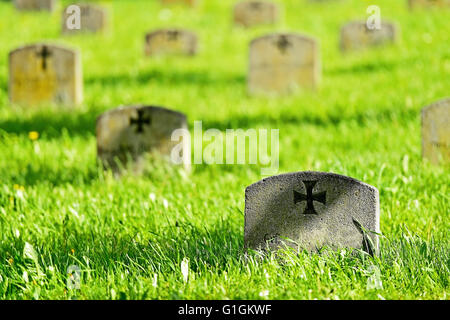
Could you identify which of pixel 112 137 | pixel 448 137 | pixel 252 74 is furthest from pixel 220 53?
pixel 448 137

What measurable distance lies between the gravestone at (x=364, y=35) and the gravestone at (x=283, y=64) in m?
3.04

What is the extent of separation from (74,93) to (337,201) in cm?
515

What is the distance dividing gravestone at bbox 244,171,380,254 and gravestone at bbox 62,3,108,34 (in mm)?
10570

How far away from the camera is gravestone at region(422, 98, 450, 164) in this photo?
4762 millimetres

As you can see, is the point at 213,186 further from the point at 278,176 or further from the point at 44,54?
the point at 44,54

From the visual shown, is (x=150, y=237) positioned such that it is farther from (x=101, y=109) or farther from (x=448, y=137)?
(x=101, y=109)

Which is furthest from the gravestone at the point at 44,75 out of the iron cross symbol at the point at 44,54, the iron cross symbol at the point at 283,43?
the iron cross symbol at the point at 283,43

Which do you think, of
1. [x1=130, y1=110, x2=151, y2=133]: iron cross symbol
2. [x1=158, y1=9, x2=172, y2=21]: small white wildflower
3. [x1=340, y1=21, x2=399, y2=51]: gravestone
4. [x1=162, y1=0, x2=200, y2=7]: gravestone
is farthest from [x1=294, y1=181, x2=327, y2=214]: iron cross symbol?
[x1=162, y1=0, x2=200, y2=7]: gravestone

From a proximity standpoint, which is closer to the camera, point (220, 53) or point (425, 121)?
point (425, 121)

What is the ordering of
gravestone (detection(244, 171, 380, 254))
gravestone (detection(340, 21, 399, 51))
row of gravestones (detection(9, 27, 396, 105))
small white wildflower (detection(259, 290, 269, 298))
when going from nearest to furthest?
small white wildflower (detection(259, 290, 269, 298)) → gravestone (detection(244, 171, 380, 254)) → row of gravestones (detection(9, 27, 396, 105)) → gravestone (detection(340, 21, 399, 51))

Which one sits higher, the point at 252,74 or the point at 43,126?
the point at 252,74

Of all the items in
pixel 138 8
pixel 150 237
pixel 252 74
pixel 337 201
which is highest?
pixel 138 8

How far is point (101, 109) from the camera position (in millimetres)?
7695

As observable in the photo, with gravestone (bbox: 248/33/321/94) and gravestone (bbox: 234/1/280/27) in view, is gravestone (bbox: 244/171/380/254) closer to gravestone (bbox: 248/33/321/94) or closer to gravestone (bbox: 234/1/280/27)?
gravestone (bbox: 248/33/321/94)
